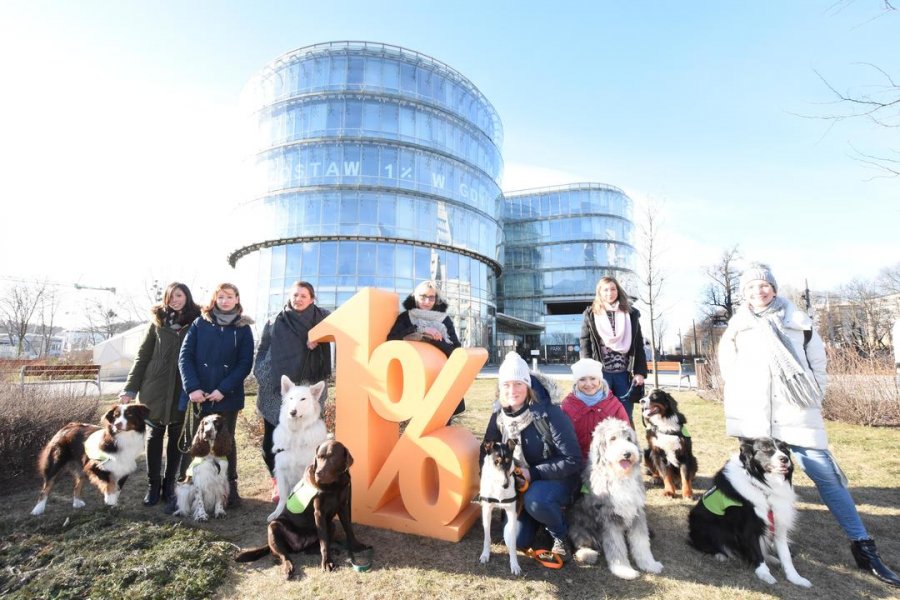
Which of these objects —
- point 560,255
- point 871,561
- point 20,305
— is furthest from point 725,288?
point 20,305

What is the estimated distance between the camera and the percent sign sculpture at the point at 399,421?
3.89 meters

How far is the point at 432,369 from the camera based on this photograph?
424 centimetres

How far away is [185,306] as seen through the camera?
5066 millimetres

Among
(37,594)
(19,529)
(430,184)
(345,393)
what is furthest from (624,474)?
(430,184)

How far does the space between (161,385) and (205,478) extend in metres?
1.36

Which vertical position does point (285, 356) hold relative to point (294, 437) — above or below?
above

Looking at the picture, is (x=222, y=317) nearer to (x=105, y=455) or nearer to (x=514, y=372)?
(x=105, y=455)

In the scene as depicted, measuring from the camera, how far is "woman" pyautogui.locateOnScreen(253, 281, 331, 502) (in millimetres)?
4723

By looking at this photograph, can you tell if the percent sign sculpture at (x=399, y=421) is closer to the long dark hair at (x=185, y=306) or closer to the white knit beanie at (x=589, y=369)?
the white knit beanie at (x=589, y=369)

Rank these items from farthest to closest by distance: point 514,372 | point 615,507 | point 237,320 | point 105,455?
1. point 237,320
2. point 105,455
3. point 514,372
4. point 615,507

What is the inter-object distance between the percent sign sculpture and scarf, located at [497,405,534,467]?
496mm

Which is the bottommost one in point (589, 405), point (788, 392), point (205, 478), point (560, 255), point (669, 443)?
point (205, 478)

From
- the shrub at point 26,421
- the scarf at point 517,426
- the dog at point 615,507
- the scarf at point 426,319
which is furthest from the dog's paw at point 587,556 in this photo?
the shrub at point 26,421

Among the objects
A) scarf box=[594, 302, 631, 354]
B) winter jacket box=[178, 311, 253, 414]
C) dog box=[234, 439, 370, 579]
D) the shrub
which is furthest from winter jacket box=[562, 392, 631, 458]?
the shrub
